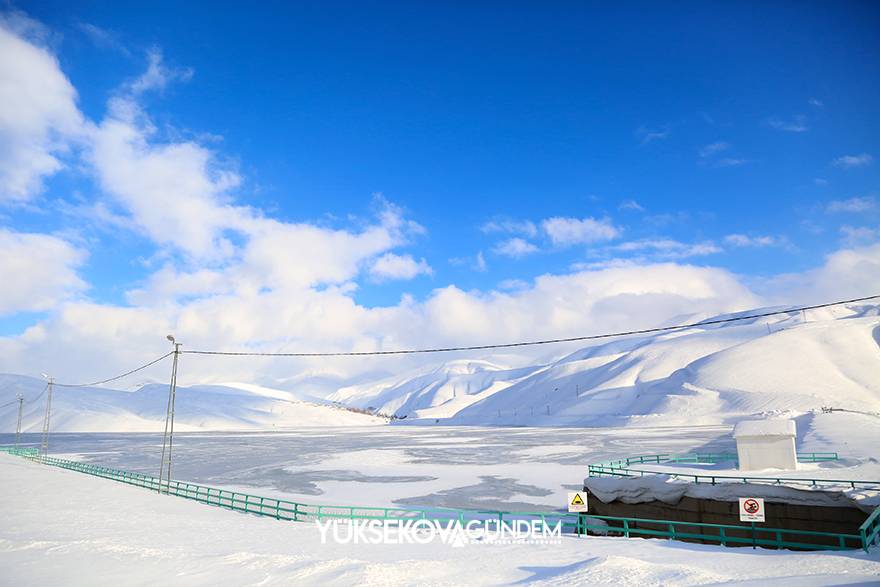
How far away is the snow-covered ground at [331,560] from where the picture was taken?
1263 cm

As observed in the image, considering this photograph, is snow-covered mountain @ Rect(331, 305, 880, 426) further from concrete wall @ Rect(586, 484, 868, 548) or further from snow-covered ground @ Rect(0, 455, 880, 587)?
snow-covered ground @ Rect(0, 455, 880, 587)

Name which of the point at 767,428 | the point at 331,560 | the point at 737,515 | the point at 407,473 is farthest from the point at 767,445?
the point at 331,560

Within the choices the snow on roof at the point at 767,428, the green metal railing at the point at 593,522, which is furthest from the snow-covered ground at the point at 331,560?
the snow on roof at the point at 767,428

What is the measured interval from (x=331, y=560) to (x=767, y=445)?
31.5 metres

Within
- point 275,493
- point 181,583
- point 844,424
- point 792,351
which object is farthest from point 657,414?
point 181,583

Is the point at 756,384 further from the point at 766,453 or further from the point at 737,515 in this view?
the point at 737,515

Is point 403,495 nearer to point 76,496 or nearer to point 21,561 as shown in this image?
point 76,496

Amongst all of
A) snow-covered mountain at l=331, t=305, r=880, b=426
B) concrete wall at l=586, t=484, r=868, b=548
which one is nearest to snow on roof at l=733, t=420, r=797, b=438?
concrete wall at l=586, t=484, r=868, b=548

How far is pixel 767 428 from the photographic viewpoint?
35.4m

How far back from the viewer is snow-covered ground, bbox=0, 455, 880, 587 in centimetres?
1263

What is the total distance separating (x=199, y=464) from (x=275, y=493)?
28610mm

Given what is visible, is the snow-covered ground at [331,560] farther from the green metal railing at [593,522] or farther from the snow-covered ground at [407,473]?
the snow-covered ground at [407,473]

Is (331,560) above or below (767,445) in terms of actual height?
below

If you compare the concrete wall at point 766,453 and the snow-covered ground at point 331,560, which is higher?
the concrete wall at point 766,453
